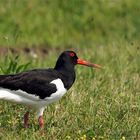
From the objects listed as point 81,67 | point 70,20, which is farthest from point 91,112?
point 70,20

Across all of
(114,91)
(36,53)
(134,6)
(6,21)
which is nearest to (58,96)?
(114,91)

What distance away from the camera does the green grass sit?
813cm

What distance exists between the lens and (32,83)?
8.39 meters

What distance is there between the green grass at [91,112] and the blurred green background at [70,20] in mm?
5912

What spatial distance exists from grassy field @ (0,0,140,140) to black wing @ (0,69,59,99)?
494 mm

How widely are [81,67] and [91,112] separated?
334 cm

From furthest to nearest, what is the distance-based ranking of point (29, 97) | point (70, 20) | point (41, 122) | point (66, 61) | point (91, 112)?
point (70, 20)
point (66, 61)
point (91, 112)
point (41, 122)
point (29, 97)

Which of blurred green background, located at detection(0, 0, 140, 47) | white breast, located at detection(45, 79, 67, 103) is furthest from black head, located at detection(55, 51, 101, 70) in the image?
blurred green background, located at detection(0, 0, 140, 47)

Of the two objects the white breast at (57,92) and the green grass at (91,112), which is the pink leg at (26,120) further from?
the white breast at (57,92)

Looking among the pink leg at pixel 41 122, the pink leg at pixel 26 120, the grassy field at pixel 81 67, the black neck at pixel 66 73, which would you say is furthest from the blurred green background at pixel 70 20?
the pink leg at pixel 41 122

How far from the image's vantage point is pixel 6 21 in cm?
1736

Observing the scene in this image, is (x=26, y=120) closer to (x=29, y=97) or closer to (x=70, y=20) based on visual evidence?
(x=29, y=97)

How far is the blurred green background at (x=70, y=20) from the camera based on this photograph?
57.1 feet

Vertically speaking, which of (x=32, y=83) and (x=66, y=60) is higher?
(x=66, y=60)
